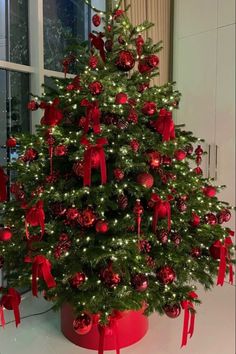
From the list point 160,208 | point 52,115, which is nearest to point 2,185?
point 52,115

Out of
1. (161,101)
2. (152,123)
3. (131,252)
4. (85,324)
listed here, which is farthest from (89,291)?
(161,101)

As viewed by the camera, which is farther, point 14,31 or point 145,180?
point 14,31

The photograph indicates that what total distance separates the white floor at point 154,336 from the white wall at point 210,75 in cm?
36

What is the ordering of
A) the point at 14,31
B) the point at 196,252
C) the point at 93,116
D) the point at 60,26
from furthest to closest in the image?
1. the point at 60,26
2. the point at 14,31
3. the point at 196,252
4. the point at 93,116

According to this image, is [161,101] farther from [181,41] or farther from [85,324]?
[181,41]

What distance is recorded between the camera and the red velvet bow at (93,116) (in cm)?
155

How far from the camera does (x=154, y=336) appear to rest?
1967mm

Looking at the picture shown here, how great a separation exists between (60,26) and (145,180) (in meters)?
1.54

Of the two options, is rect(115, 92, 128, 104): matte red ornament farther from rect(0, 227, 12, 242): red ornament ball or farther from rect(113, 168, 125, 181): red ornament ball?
rect(0, 227, 12, 242): red ornament ball

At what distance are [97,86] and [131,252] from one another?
0.75 metres

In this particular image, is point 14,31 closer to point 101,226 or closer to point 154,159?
point 154,159

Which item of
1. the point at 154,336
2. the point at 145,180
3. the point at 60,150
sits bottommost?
the point at 154,336

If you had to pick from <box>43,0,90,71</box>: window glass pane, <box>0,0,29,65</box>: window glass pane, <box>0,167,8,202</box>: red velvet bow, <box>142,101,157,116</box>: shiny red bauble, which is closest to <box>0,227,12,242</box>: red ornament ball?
<box>0,167,8,202</box>: red velvet bow

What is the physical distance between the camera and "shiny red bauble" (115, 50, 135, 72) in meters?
1.68
